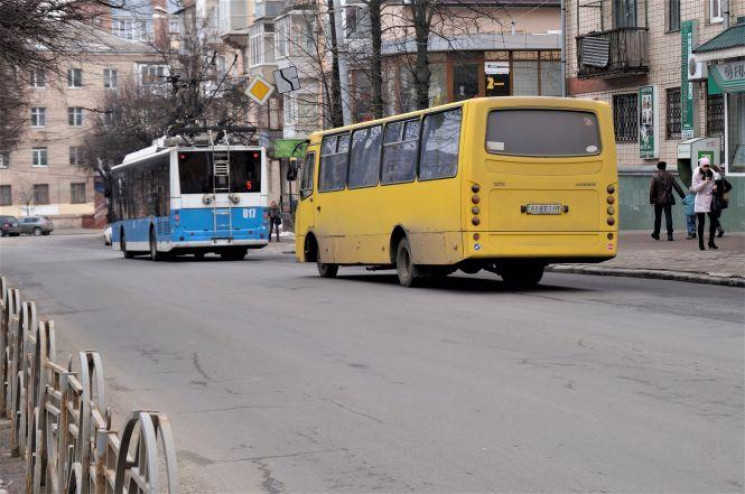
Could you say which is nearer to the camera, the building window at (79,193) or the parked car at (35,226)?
the parked car at (35,226)

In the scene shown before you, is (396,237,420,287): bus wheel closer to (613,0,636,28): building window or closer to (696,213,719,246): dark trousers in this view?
(696,213,719,246): dark trousers

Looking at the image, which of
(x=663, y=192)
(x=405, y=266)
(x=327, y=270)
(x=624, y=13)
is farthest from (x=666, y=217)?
(x=405, y=266)

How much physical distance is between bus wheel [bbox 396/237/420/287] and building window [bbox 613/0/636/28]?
18839mm

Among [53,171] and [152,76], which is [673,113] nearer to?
[152,76]

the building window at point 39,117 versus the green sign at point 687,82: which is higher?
the building window at point 39,117

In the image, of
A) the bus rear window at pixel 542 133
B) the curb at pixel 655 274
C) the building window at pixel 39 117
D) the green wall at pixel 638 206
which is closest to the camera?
the bus rear window at pixel 542 133

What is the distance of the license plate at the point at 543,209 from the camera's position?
19.5 m

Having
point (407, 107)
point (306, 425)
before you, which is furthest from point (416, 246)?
point (407, 107)

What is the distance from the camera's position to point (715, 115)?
3456cm

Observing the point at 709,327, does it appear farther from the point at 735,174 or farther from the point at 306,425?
the point at 735,174

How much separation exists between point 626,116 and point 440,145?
792 inches

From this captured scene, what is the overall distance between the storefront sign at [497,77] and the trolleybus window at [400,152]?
101ft

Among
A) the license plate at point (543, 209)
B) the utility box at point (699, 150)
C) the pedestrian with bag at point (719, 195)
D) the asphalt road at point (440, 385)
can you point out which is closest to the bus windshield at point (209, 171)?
the utility box at point (699, 150)

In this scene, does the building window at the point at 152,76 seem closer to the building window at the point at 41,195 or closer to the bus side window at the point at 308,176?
the building window at the point at 41,195
